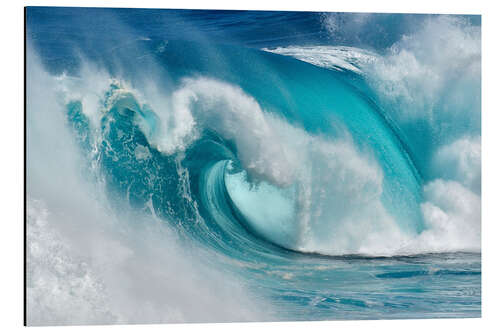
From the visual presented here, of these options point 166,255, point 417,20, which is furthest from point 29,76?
point 417,20

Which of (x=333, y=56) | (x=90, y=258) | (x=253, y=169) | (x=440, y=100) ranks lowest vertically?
(x=90, y=258)

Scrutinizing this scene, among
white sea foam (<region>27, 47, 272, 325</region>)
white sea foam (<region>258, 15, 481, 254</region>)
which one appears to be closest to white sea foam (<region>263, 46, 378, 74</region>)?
white sea foam (<region>258, 15, 481, 254</region>)

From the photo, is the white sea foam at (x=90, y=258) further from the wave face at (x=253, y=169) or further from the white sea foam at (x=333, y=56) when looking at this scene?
the white sea foam at (x=333, y=56)

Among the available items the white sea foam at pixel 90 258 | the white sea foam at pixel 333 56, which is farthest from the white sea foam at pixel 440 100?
the white sea foam at pixel 90 258

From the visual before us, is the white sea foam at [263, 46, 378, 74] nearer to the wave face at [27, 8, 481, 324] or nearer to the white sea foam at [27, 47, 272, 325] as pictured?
the wave face at [27, 8, 481, 324]

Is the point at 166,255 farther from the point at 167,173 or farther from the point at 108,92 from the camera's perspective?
the point at 108,92

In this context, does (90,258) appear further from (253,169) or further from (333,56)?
(333,56)

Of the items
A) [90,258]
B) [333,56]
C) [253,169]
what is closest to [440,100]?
[333,56]

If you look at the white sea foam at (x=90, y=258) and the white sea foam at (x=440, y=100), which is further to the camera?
the white sea foam at (x=440, y=100)
